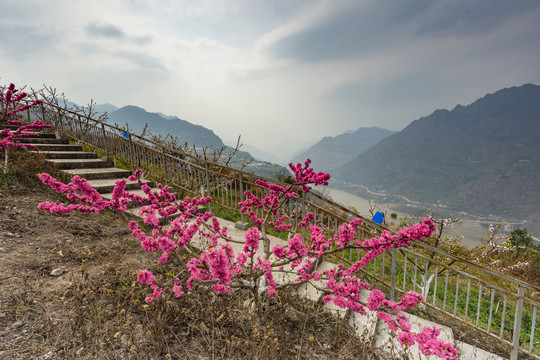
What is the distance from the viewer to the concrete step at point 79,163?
6.92m

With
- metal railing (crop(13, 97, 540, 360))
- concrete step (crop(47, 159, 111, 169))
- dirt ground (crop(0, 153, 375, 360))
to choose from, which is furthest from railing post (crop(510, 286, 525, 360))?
concrete step (crop(47, 159, 111, 169))

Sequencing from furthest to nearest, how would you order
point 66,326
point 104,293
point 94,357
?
point 104,293, point 66,326, point 94,357

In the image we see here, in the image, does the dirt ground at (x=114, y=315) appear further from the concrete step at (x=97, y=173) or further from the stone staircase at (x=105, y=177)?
the concrete step at (x=97, y=173)

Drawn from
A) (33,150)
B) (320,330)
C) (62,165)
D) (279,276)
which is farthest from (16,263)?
(33,150)

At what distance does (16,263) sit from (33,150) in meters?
5.85

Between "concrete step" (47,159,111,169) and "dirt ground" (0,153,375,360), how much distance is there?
2.96 meters

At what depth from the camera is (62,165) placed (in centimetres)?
698

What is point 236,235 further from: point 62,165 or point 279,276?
point 62,165

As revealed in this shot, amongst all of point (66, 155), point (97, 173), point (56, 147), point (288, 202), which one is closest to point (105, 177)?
point (97, 173)

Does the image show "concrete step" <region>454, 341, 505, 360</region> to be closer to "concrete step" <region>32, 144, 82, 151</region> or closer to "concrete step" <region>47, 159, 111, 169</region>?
"concrete step" <region>47, 159, 111, 169</region>

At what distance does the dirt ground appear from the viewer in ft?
7.63

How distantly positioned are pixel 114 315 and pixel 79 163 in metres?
6.48

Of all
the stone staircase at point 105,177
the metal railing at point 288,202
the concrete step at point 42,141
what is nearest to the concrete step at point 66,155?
the stone staircase at point 105,177

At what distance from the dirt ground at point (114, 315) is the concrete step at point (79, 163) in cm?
296
